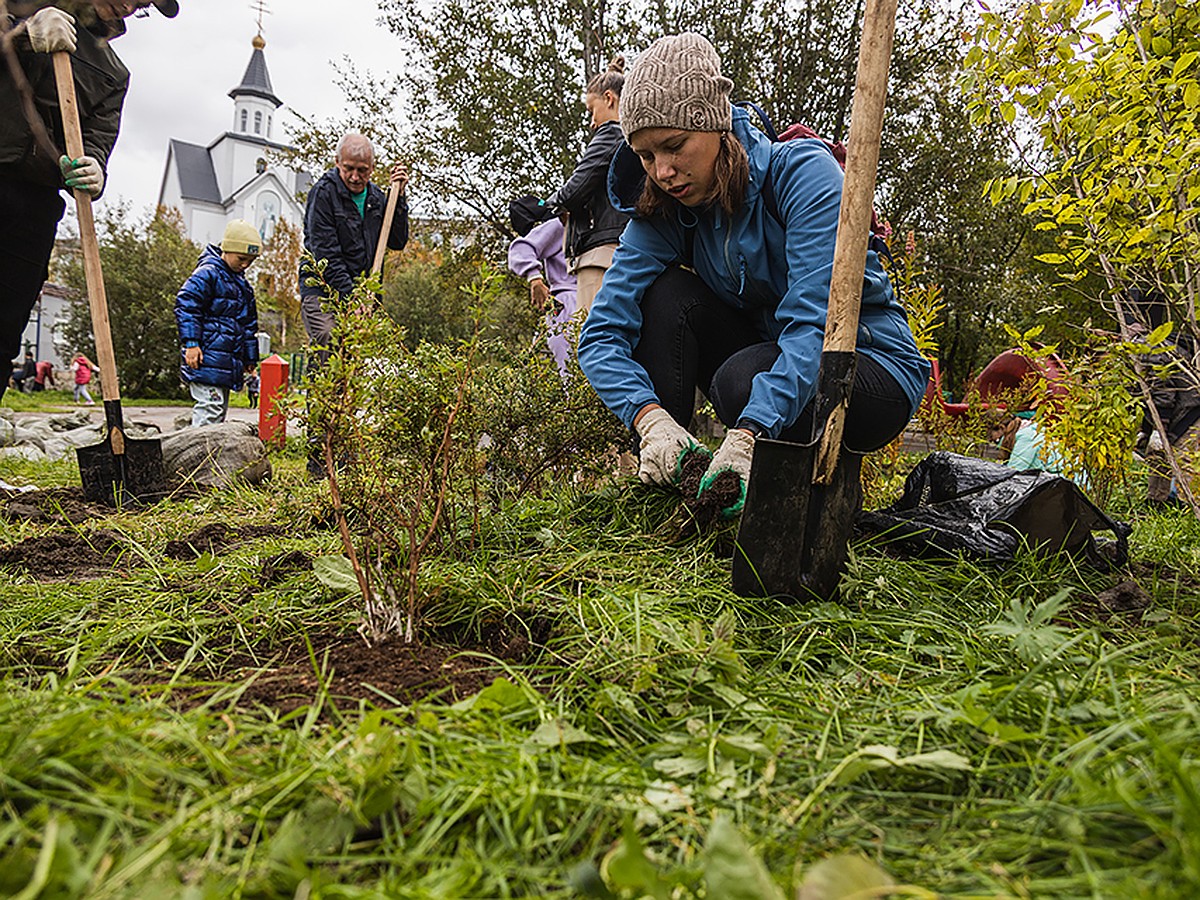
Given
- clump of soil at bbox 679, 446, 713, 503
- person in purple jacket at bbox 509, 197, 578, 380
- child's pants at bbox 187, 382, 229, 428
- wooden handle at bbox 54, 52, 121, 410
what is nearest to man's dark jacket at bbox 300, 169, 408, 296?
person in purple jacket at bbox 509, 197, 578, 380

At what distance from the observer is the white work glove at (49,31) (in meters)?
3.45

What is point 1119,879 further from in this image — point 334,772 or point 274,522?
point 274,522

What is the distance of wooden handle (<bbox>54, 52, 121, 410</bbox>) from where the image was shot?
3.63 metres

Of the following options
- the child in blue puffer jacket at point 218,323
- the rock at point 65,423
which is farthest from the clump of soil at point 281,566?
the rock at point 65,423

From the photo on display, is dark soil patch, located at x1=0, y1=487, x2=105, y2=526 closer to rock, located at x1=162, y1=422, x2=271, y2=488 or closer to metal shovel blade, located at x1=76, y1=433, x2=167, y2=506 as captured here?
metal shovel blade, located at x1=76, y1=433, x2=167, y2=506

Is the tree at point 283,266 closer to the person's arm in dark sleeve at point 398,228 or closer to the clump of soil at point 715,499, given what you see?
the person's arm in dark sleeve at point 398,228

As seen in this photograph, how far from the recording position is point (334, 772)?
106cm

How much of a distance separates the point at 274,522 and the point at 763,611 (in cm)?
222

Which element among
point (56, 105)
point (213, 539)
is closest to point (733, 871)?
point (213, 539)

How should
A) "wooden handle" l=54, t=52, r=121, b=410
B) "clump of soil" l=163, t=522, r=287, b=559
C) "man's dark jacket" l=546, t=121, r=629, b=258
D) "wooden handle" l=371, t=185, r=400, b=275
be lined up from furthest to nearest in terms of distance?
"wooden handle" l=371, t=185, r=400, b=275 → "man's dark jacket" l=546, t=121, r=629, b=258 → "wooden handle" l=54, t=52, r=121, b=410 → "clump of soil" l=163, t=522, r=287, b=559

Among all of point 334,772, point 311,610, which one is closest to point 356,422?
point 311,610

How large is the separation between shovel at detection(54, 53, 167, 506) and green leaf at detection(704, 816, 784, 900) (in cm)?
364

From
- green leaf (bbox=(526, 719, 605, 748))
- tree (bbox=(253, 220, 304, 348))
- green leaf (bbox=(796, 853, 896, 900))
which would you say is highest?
tree (bbox=(253, 220, 304, 348))

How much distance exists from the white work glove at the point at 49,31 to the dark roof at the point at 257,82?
255 feet
